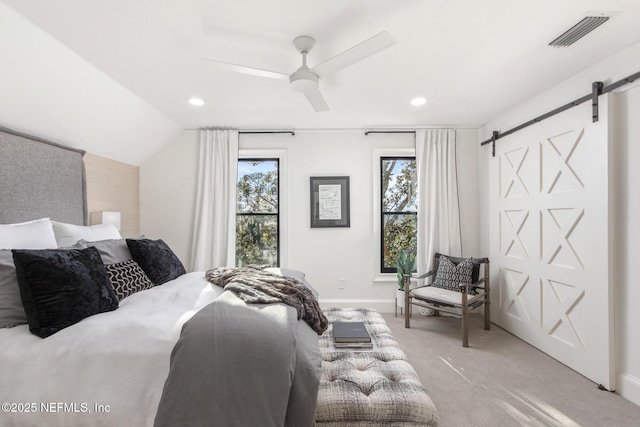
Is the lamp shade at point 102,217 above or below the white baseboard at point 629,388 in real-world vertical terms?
above

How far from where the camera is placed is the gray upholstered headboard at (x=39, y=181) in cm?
231

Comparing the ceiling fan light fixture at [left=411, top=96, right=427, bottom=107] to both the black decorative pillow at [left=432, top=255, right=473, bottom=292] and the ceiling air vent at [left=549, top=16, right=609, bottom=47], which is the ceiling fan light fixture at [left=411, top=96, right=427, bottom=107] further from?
the black decorative pillow at [left=432, top=255, right=473, bottom=292]

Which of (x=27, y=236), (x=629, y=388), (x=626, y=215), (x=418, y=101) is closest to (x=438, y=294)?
(x=629, y=388)

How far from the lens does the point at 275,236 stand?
4.31 metres

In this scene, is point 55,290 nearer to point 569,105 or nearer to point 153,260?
point 153,260

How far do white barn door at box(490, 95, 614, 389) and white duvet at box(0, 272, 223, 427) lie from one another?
300 cm

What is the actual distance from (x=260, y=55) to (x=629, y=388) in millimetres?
3549

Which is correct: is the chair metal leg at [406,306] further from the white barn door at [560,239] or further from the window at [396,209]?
the white barn door at [560,239]

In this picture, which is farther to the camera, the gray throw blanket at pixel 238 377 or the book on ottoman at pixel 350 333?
the book on ottoman at pixel 350 333

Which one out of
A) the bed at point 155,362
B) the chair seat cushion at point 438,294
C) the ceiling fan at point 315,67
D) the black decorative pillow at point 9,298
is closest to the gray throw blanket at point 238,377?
the bed at point 155,362

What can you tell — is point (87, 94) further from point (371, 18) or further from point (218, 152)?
point (371, 18)

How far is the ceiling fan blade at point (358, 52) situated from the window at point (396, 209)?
2.40 meters

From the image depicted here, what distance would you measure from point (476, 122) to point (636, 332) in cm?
266

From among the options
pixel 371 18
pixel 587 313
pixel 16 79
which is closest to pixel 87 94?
pixel 16 79
